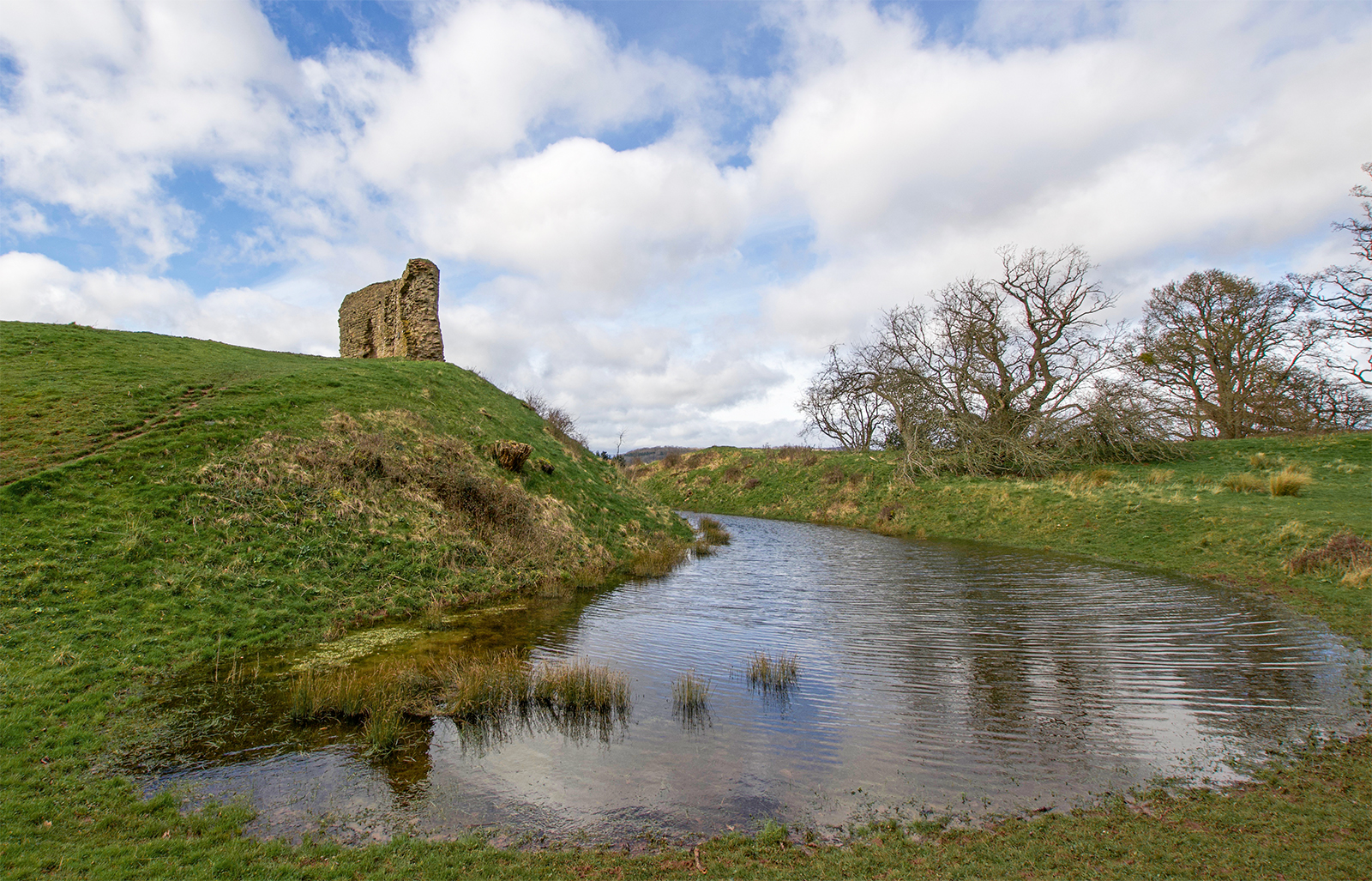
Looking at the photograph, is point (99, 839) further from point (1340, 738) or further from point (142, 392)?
point (142, 392)

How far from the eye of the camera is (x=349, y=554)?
1377 cm

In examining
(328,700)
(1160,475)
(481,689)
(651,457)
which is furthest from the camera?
(651,457)

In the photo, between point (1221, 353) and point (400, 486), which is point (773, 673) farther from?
point (1221, 353)

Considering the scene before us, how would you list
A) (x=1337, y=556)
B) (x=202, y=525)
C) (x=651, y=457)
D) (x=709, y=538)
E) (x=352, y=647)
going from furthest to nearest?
(x=651, y=457), (x=709, y=538), (x=1337, y=556), (x=202, y=525), (x=352, y=647)

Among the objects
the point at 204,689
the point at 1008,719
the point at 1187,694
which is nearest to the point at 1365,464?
the point at 1187,694

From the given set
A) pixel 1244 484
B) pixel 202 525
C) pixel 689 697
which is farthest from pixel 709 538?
pixel 1244 484

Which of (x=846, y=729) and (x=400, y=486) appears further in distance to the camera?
(x=400, y=486)

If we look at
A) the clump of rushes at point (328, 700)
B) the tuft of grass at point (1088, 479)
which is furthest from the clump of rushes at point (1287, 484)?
the clump of rushes at point (328, 700)

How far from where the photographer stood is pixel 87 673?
27.0 ft

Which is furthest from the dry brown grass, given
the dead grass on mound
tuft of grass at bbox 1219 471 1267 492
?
the dead grass on mound

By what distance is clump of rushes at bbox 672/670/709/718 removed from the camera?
27.1 ft

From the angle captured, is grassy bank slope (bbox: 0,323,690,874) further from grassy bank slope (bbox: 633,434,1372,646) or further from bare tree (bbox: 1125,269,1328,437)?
bare tree (bbox: 1125,269,1328,437)

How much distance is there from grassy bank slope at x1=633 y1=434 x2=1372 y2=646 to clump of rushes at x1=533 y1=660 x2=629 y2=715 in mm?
12372

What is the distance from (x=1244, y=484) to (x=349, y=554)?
29.9 meters
